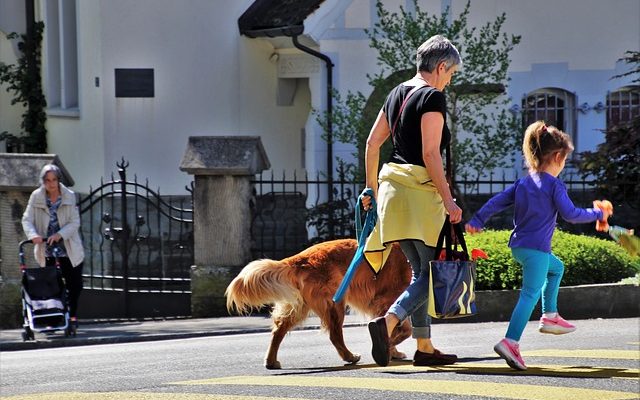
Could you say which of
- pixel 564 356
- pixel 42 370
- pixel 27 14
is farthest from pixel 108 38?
pixel 564 356

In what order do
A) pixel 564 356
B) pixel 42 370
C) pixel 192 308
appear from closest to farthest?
pixel 564 356, pixel 42 370, pixel 192 308

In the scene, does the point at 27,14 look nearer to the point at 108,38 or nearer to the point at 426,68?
the point at 108,38

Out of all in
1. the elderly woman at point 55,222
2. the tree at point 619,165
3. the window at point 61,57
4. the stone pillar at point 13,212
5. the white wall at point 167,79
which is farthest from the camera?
the window at point 61,57

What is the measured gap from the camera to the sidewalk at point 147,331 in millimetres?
13594

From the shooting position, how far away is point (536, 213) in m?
8.52

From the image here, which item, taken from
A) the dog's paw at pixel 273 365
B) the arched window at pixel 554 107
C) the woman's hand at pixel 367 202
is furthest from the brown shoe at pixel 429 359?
the arched window at pixel 554 107

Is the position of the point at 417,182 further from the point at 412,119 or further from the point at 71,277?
the point at 71,277

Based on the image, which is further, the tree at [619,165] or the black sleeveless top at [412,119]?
the tree at [619,165]

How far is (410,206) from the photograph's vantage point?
841 cm

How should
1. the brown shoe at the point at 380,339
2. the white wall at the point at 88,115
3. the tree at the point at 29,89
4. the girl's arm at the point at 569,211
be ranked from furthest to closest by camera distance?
the tree at the point at 29,89 → the white wall at the point at 88,115 → the girl's arm at the point at 569,211 → the brown shoe at the point at 380,339

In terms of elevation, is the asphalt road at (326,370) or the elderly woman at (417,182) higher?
the elderly woman at (417,182)

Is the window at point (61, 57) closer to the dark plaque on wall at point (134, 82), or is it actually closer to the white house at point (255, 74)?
the white house at point (255, 74)

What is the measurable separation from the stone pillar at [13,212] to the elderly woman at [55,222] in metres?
1.38

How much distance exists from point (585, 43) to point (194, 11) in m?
5.96
